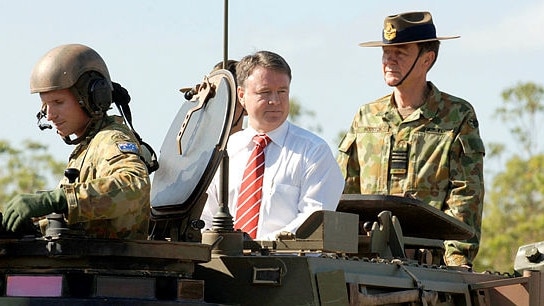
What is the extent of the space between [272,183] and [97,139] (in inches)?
64.6

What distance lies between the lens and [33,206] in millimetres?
8336

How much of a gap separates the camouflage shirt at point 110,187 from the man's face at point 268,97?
150cm

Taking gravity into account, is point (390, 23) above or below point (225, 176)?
above

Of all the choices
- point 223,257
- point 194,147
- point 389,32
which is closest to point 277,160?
point 194,147

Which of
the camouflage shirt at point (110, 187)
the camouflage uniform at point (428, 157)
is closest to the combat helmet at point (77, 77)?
the camouflage shirt at point (110, 187)

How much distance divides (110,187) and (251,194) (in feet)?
6.65

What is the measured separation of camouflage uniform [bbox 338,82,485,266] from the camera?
1261 cm

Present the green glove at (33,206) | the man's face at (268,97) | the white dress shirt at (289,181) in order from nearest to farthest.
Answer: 1. the green glove at (33,206)
2. the white dress shirt at (289,181)
3. the man's face at (268,97)

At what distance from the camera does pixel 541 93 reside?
44531mm

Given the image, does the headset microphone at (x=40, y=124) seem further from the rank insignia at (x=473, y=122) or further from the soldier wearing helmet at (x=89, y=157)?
the rank insignia at (x=473, y=122)

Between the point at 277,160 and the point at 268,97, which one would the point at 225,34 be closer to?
the point at 268,97

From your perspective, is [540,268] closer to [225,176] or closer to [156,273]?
[225,176]

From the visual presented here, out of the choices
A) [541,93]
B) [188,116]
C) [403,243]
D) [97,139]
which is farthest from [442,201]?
[541,93]

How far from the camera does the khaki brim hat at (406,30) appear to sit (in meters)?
13.2
